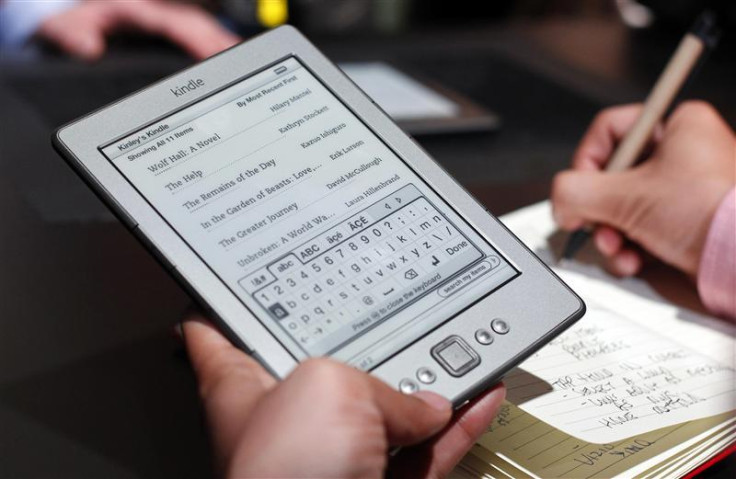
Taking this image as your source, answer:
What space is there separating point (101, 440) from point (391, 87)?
528 mm

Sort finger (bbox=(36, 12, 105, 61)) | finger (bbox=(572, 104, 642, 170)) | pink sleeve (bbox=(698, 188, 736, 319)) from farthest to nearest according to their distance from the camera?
finger (bbox=(36, 12, 105, 61)) → finger (bbox=(572, 104, 642, 170)) → pink sleeve (bbox=(698, 188, 736, 319))

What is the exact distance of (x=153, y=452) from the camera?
0.40 meters

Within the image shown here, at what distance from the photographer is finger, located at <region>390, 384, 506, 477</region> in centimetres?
36

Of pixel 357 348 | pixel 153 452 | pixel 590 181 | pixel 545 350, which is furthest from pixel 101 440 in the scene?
pixel 590 181

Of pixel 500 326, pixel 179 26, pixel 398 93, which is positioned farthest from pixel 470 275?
pixel 179 26

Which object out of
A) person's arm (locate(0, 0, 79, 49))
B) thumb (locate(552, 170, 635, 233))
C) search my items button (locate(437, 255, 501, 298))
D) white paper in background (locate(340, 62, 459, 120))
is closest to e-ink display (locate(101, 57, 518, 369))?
search my items button (locate(437, 255, 501, 298))

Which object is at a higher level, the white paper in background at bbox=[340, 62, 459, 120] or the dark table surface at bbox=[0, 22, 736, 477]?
the white paper in background at bbox=[340, 62, 459, 120]

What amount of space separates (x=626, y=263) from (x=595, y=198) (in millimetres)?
51

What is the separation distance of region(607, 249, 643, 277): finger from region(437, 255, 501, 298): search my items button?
0.19m

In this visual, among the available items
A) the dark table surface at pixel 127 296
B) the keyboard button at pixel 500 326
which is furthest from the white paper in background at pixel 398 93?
the keyboard button at pixel 500 326

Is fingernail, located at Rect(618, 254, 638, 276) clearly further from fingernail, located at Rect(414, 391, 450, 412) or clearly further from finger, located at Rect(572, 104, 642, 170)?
fingernail, located at Rect(414, 391, 450, 412)

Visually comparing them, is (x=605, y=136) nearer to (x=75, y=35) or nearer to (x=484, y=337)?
(x=484, y=337)

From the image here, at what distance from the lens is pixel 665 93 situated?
60 cm

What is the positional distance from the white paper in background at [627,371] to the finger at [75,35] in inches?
23.5
